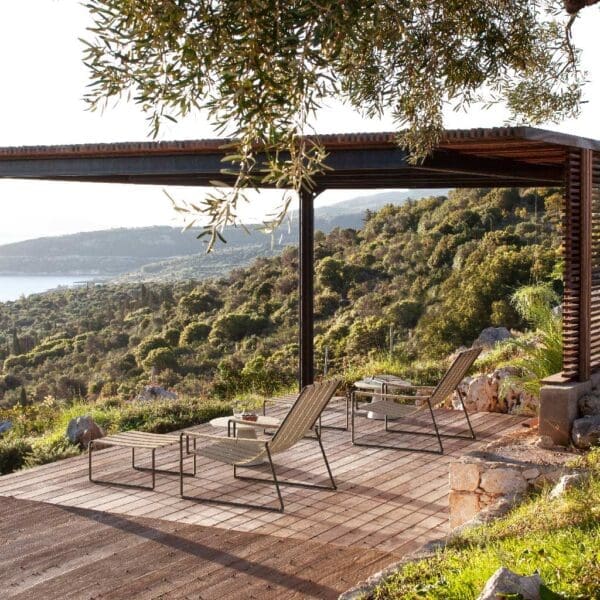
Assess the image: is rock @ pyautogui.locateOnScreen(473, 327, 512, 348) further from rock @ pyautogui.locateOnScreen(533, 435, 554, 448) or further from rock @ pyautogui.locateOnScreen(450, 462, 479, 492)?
rock @ pyautogui.locateOnScreen(450, 462, 479, 492)

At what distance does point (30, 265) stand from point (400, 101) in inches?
1000

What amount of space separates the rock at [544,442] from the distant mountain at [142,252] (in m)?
20.7

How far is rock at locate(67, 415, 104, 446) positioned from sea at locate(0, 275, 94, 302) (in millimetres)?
19985

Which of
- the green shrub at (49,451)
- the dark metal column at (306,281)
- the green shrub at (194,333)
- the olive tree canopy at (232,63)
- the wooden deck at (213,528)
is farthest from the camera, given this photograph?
the green shrub at (194,333)

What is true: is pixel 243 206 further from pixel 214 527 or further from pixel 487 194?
pixel 487 194

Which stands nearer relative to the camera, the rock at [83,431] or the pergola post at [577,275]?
the pergola post at [577,275]

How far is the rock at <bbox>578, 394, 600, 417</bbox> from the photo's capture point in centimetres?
765

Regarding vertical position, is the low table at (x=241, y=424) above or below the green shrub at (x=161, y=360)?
above

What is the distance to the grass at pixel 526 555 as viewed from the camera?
11.7 ft

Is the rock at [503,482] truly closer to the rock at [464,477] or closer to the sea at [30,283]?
the rock at [464,477]

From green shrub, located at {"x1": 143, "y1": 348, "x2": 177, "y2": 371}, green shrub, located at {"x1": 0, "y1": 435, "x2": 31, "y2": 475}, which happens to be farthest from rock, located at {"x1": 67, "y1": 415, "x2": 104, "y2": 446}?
green shrub, located at {"x1": 143, "y1": 348, "x2": 177, "y2": 371}

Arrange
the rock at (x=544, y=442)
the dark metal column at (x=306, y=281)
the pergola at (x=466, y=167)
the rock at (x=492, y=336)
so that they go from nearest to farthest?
the rock at (x=544, y=442) → the pergola at (x=466, y=167) → the dark metal column at (x=306, y=281) → the rock at (x=492, y=336)

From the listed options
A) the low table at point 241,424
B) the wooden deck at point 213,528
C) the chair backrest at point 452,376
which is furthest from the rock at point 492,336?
the low table at point 241,424

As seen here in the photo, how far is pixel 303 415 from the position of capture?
22.3ft
